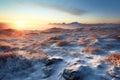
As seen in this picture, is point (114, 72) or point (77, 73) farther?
point (114, 72)

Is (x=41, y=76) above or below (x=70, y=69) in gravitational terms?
below

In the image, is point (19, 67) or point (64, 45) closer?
point (19, 67)

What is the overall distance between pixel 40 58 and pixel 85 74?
24.3ft

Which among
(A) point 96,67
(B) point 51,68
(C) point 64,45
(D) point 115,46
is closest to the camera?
(A) point 96,67

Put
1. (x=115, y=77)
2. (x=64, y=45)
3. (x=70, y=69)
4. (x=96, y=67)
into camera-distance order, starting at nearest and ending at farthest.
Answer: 1. (x=115, y=77)
2. (x=70, y=69)
3. (x=96, y=67)
4. (x=64, y=45)

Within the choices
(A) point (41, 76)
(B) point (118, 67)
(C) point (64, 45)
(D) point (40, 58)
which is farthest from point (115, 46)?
(A) point (41, 76)

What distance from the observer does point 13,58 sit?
56.3ft

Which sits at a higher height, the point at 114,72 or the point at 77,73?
the point at 77,73

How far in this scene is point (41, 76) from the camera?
1437 cm

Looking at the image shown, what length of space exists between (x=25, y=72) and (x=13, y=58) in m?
2.94

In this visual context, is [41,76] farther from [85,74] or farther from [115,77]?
[115,77]

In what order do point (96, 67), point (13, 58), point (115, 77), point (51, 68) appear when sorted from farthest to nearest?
point (13, 58) < point (51, 68) < point (96, 67) < point (115, 77)

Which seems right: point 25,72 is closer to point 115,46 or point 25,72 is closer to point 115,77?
point 115,77

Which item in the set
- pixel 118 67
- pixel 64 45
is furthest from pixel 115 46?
pixel 118 67
